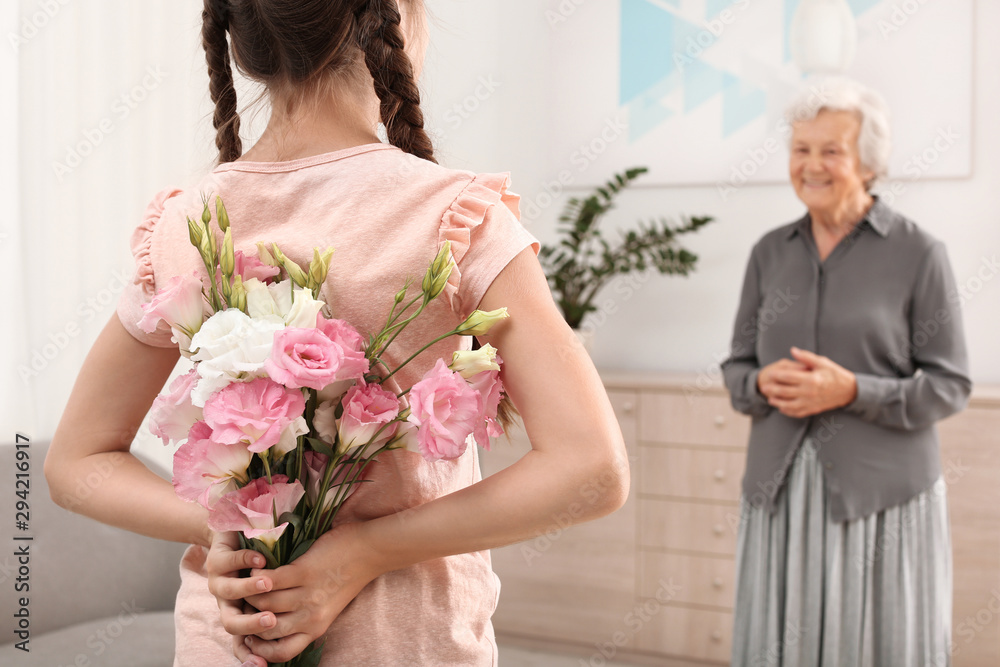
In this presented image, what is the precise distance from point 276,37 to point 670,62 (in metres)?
3.28

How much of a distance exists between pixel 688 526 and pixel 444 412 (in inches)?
108

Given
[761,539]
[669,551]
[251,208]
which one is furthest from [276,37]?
[669,551]

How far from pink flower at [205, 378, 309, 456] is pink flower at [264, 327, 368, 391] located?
0.03 metres

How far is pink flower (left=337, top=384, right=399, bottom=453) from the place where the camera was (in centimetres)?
66

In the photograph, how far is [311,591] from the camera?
2.27 ft

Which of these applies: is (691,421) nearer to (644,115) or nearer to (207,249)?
(644,115)

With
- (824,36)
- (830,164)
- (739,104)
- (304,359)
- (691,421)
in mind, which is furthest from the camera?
(739,104)

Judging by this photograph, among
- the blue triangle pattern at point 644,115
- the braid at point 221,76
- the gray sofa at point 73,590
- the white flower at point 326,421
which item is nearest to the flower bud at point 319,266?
the white flower at point 326,421

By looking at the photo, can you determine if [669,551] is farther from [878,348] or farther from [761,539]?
[878,348]

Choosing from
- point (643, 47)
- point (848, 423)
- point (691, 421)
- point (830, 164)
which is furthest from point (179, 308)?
point (643, 47)

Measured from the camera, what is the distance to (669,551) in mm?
3217

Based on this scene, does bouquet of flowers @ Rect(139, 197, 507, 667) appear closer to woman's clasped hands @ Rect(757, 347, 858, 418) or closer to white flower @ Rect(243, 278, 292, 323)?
white flower @ Rect(243, 278, 292, 323)

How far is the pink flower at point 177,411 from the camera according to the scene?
67 cm

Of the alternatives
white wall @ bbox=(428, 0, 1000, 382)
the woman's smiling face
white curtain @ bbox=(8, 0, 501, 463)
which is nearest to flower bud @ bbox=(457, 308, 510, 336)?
white curtain @ bbox=(8, 0, 501, 463)
